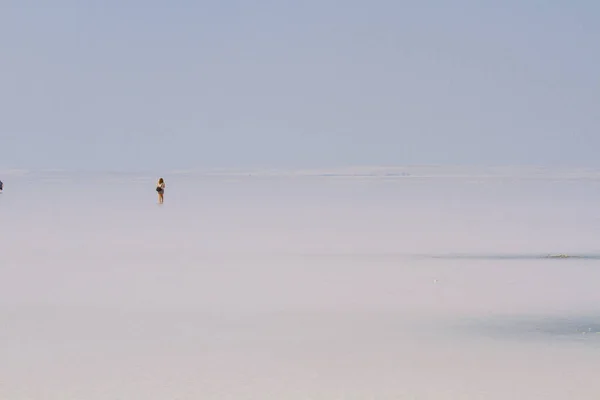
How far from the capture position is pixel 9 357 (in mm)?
13383

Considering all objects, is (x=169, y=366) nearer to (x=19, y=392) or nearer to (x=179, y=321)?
(x=19, y=392)

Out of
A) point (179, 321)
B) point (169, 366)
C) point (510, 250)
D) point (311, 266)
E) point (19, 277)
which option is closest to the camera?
point (169, 366)

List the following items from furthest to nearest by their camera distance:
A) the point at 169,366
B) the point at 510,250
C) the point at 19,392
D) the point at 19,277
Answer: the point at 510,250 → the point at 19,277 → the point at 169,366 → the point at 19,392

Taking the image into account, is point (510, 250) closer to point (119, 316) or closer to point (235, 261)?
point (235, 261)

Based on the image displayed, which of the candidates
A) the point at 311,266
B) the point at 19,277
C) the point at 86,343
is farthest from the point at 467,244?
the point at 86,343

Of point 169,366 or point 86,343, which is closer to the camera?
point 169,366

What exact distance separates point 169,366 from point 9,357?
1.54 m

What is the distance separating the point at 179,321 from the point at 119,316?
83 centimetres

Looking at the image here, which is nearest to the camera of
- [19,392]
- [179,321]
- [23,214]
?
[19,392]

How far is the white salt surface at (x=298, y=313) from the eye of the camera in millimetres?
12234

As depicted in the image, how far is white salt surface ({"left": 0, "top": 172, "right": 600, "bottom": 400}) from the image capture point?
40.1ft

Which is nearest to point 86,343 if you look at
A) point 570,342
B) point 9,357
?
point 9,357

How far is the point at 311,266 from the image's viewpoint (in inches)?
901

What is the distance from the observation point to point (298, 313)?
55.1ft
